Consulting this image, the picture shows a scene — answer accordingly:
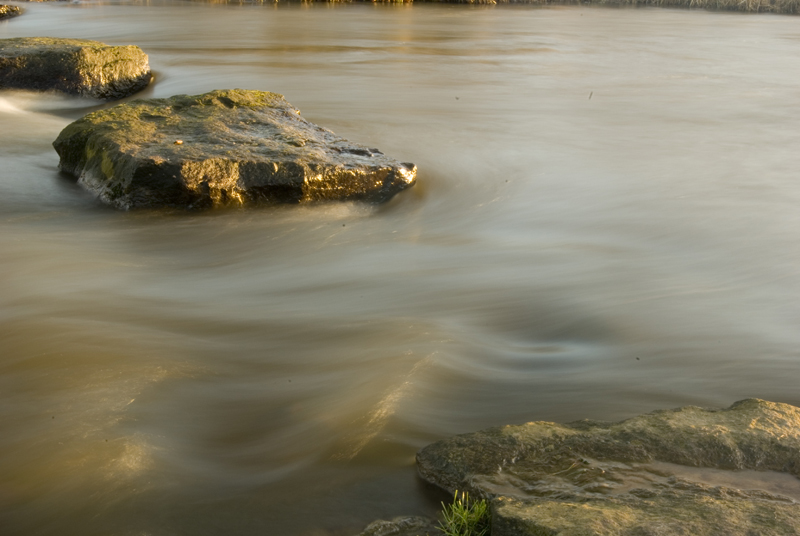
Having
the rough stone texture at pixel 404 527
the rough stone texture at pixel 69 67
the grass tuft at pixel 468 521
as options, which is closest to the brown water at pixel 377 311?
the rough stone texture at pixel 404 527

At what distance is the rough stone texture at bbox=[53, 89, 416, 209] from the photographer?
182 inches

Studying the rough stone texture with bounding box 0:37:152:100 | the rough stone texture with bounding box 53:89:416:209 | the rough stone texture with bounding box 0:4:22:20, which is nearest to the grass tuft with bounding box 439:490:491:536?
the rough stone texture with bounding box 53:89:416:209

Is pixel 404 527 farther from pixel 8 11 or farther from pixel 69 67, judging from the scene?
pixel 8 11

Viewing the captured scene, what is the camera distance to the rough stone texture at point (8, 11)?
15394 millimetres

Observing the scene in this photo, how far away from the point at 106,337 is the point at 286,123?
2923mm

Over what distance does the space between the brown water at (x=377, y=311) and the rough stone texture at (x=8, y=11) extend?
372 inches

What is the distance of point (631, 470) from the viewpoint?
2.01 metres

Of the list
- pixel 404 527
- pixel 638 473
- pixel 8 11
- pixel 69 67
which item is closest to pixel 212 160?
pixel 404 527

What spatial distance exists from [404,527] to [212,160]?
3265 millimetres

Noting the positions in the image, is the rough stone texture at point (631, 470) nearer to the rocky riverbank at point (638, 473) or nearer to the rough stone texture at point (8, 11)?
the rocky riverbank at point (638, 473)

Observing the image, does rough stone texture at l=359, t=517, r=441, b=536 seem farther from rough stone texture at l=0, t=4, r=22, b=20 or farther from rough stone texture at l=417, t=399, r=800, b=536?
rough stone texture at l=0, t=4, r=22, b=20

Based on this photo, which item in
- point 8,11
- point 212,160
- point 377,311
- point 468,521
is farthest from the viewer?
point 8,11

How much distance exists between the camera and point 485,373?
2.90 metres

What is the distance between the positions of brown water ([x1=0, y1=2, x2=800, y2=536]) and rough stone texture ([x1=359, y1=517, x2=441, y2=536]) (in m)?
0.08
